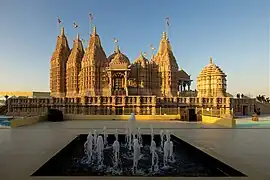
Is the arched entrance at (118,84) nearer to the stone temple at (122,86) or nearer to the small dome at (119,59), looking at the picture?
the stone temple at (122,86)

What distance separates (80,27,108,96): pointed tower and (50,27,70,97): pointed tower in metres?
9.46

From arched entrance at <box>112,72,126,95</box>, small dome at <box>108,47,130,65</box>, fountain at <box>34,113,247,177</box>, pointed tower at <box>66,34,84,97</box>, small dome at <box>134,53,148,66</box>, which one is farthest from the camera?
pointed tower at <box>66,34,84,97</box>

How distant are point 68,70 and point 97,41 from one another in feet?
31.3

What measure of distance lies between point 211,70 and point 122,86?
51.2 ft

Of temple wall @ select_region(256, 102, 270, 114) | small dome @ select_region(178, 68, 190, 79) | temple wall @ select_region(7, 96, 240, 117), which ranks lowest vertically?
temple wall @ select_region(256, 102, 270, 114)

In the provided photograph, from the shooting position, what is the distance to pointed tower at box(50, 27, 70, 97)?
178 feet

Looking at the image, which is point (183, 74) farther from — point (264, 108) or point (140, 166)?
point (140, 166)

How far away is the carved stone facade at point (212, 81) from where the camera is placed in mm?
43469

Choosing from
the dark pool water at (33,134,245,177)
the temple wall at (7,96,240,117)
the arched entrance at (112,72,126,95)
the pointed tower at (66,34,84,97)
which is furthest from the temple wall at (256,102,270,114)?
the dark pool water at (33,134,245,177)

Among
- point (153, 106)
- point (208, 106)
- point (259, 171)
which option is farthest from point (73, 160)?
point (208, 106)

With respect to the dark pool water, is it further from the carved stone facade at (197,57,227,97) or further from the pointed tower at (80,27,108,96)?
the carved stone facade at (197,57,227,97)

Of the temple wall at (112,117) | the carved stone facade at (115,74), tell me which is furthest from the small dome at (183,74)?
the temple wall at (112,117)

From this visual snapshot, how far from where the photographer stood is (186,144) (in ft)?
32.1

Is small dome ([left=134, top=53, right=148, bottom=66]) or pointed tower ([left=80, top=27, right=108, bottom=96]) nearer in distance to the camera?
pointed tower ([left=80, top=27, right=108, bottom=96])
